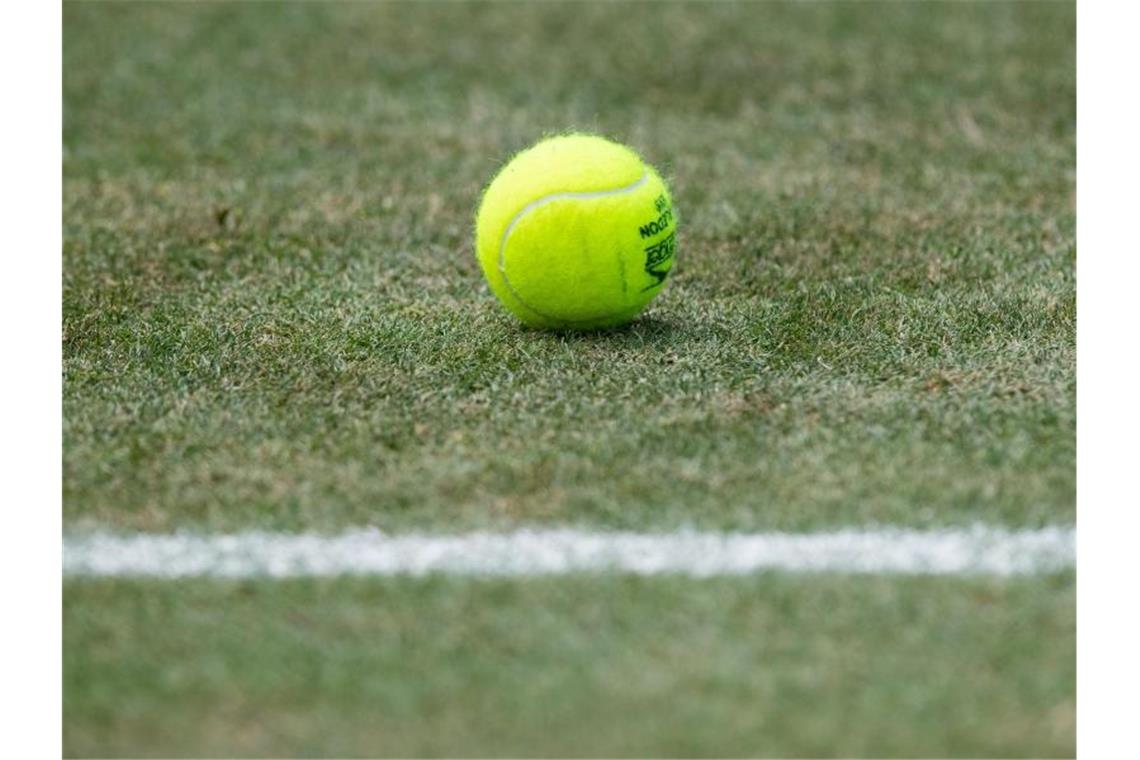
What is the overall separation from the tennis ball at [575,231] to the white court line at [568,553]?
1.12 m

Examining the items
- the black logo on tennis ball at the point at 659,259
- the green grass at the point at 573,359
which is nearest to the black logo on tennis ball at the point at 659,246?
the black logo on tennis ball at the point at 659,259

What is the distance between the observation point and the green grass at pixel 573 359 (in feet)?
8.20

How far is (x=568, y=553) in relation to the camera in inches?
114

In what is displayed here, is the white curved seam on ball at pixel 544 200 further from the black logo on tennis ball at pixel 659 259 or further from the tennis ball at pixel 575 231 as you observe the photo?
the black logo on tennis ball at pixel 659 259

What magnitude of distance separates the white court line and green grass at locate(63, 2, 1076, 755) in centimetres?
6

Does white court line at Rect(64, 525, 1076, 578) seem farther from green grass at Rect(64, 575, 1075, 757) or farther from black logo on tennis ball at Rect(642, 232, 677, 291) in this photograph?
black logo on tennis ball at Rect(642, 232, 677, 291)

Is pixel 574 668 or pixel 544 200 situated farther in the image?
pixel 544 200

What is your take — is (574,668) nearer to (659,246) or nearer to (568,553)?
(568,553)

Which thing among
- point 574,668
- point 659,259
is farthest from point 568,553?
point 659,259

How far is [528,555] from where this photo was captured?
2891 mm

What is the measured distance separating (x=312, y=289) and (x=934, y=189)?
2.38 m

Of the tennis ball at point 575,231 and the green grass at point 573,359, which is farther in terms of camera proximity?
the tennis ball at point 575,231

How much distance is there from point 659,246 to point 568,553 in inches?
52.8

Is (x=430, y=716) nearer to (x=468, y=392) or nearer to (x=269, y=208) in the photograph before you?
(x=468, y=392)
